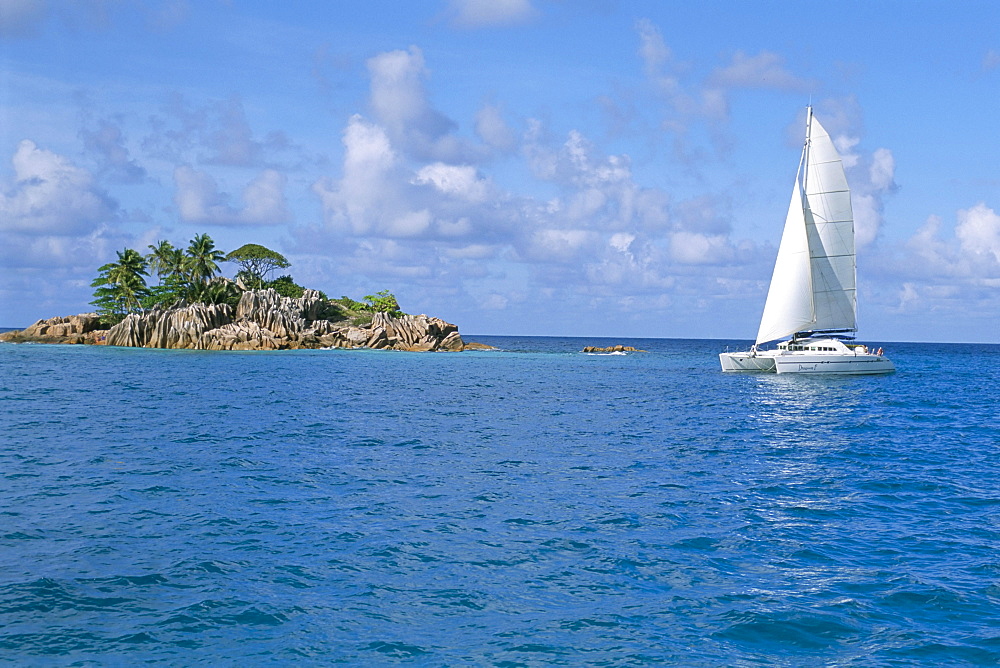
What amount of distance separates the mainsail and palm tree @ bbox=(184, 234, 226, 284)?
85386 mm

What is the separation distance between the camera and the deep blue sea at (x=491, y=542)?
10.3m

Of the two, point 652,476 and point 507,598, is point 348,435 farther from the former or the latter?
point 507,598

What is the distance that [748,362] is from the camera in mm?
67625

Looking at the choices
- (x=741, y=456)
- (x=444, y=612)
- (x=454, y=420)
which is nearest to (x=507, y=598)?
(x=444, y=612)

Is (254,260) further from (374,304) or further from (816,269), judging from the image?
(816,269)

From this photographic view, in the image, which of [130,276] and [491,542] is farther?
[130,276]

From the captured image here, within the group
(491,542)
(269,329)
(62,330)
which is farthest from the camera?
(62,330)

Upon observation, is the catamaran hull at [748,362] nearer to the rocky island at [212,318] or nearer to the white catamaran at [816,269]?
the white catamaran at [816,269]

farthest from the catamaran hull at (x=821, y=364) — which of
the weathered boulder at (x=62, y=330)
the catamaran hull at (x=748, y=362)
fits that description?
the weathered boulder at (x=62, y=330)

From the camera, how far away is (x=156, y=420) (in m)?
32.0

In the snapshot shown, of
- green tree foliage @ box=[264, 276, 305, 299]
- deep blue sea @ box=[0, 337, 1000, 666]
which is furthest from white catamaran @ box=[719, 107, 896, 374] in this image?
green tree foliage @ box=[264, 276, 305, 299]

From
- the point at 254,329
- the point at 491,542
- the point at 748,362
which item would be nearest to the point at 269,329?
the point at 254,329

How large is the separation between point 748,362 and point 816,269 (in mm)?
9910

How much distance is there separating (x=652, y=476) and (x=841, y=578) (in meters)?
8.67
